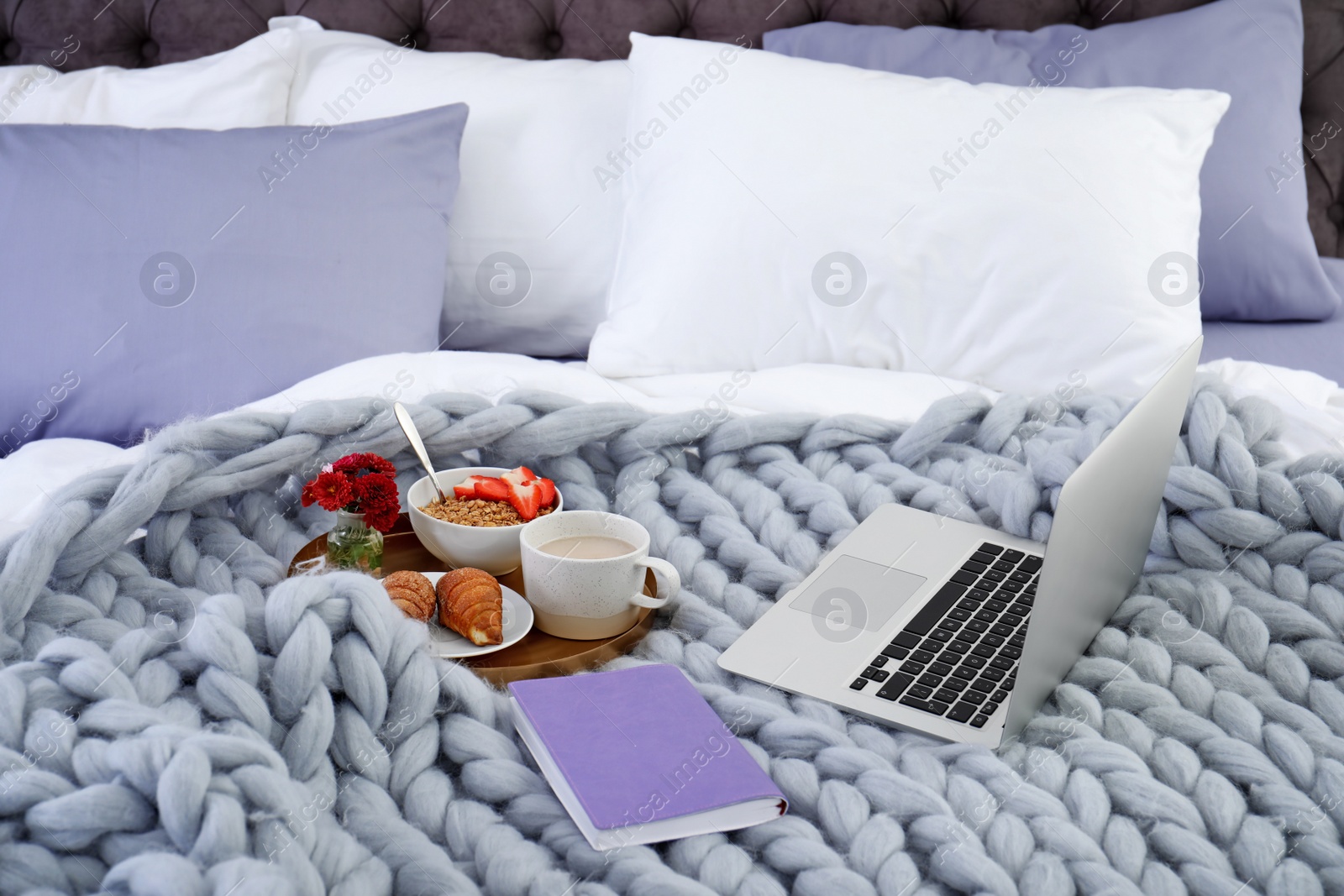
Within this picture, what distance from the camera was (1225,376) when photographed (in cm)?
115

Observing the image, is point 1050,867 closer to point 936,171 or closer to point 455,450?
point 455,450

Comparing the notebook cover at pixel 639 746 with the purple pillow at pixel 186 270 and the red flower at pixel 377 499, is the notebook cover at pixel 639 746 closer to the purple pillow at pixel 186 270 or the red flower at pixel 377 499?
the red flower at pixel 377 499

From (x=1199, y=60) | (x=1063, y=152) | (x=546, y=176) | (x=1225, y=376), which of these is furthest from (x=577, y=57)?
(x=1225, y=376)

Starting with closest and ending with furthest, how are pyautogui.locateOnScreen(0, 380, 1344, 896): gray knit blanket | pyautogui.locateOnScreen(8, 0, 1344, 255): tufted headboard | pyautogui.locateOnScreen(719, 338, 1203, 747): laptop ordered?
pyautogui.locateOnScreen(0, 380, 1344, 896): gray knit blanket, pyautogui.locateOnScreen(719, 338, 1203, 747): laptop, pyautogui.locateOnScreen(8, 0, 1344, 255): tufted headboard

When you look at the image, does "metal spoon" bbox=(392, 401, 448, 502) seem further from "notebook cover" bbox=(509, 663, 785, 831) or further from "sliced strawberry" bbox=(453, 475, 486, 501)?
"notebook cover" bbox=(509, 663, 785, 831)

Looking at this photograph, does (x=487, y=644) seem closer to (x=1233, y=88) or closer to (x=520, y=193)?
(x=520, y=193)

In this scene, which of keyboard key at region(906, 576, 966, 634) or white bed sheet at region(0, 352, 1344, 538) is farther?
white bed sheet at region(0, 352, 1344, 538)

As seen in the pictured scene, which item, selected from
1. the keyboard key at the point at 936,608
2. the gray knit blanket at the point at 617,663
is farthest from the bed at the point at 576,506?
the keyboard key at the point at 936,608

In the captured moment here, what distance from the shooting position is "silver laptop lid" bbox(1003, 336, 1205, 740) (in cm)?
59

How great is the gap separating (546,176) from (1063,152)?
0.68m

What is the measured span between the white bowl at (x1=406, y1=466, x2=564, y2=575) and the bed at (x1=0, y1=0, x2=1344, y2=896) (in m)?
0.11

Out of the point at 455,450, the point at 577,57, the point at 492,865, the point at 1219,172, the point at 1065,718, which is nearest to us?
the point at 492,865

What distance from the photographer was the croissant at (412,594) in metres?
0.70

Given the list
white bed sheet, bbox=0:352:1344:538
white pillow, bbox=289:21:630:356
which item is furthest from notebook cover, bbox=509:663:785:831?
white pillow, bbox=289:21:630:356
